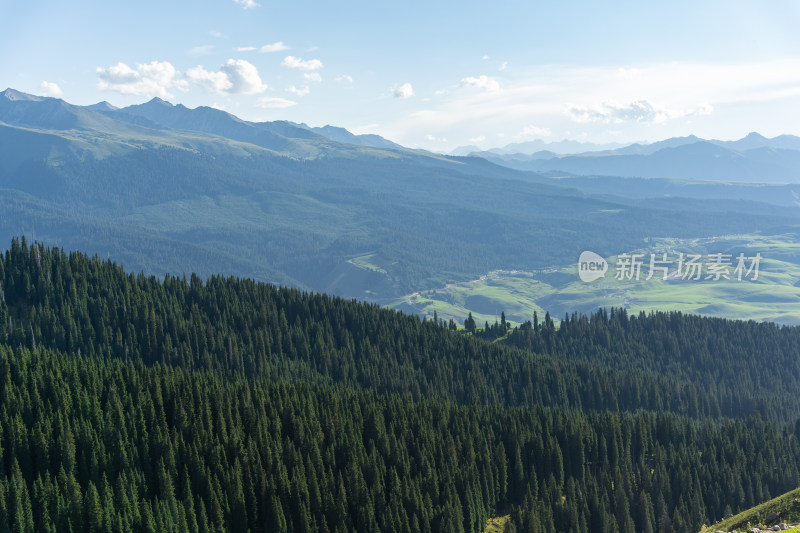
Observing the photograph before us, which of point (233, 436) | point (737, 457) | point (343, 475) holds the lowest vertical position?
point (737, 457)

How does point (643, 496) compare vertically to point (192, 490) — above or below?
below

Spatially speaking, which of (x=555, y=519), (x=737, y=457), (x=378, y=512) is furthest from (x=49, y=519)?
(x=737, y=457)

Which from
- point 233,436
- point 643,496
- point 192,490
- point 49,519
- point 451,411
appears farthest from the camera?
point 451,411

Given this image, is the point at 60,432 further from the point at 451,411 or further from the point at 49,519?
the point at 451,411

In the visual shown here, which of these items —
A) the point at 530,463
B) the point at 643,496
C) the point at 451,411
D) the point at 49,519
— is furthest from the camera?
the point at 451,411

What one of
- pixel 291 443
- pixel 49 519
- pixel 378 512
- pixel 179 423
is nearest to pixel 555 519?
pixel 378 512

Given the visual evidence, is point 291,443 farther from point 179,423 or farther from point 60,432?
point 60,432

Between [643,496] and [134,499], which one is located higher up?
[134,499]

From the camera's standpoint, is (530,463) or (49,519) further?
(530,463)

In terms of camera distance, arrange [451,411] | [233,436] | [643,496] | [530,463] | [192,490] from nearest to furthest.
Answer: [192,490] < [233,436] < [643,496] < [530,463] < [451,411]
